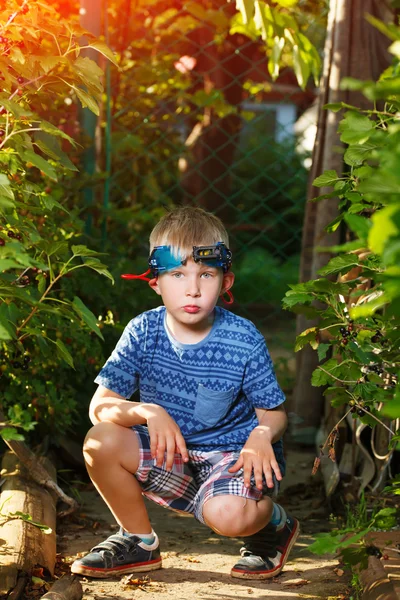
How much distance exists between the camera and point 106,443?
265 centimetres

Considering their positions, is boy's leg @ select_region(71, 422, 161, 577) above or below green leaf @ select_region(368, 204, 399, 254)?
below

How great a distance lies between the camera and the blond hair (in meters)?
2.73

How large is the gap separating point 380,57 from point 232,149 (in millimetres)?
4232

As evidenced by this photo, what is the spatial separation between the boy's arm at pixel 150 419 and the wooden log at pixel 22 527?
36cm

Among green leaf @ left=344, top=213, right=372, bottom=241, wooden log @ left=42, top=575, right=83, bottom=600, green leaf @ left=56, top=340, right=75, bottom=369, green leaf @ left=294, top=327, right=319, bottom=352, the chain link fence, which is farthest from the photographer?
the chain link fence

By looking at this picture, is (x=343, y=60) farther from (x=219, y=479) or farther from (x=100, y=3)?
(x=219, y=479)

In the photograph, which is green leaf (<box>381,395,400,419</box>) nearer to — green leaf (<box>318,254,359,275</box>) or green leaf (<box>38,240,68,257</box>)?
green leaf (<box>318,254,359,275</box>)

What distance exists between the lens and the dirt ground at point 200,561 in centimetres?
253

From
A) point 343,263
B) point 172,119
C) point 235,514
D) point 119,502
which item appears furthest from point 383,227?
point 172,119

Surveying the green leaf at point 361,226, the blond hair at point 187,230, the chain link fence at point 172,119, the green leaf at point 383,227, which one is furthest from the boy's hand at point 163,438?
the chain link fence at point 172,119

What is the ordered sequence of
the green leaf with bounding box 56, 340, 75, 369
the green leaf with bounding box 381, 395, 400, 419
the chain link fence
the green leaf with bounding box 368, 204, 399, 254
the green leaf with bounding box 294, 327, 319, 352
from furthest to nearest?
the chain link fence → the green leaf with bounding box 294, 327, 319, 352 → the green leaf with bounding box 56, 340, 75, 369 → the green leaf with bounding box 381, 395, 400, 419 → the green leaf with bounding box 368, 204, 399, 254

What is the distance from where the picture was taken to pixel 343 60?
4016 mm

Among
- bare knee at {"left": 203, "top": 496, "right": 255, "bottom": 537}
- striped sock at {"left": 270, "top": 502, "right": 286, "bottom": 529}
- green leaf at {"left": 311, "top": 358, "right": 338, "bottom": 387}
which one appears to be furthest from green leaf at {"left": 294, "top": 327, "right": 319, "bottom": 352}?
striped sock at {"left": 270, "top": 502, "right": 286, "bottom": 529}

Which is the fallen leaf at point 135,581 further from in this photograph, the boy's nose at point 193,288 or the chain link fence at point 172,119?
the chain link fence at point 172,119
